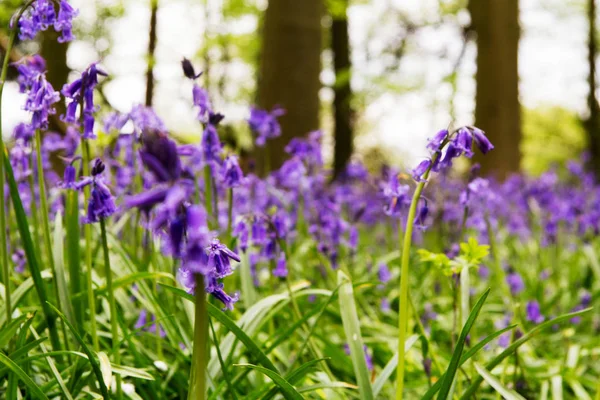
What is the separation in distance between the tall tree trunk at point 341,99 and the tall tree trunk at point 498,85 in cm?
458

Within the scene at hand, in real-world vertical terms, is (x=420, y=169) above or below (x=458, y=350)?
above

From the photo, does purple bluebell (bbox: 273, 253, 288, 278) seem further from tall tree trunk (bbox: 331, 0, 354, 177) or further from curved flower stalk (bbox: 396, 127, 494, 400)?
tall tree trunk (bbox: 331, 0, 354, 177)

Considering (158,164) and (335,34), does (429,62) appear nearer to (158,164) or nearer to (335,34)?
(335,34)

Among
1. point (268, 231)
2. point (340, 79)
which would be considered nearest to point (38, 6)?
point (268, 231)

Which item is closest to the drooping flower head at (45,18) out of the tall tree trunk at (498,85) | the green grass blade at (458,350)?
the green grass blade at (458,350)

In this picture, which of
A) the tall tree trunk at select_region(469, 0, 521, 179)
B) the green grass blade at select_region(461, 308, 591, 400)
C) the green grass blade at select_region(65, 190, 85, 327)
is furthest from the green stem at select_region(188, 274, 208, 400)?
the tall tree trunk at select_region(469, 0, 521, 179)

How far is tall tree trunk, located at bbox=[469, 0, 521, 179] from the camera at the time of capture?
989cm

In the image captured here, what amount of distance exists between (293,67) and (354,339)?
6.11 m

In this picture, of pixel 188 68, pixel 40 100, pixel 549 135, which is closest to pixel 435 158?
pixel 188 68

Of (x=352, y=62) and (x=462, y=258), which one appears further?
(x=352, y=62)

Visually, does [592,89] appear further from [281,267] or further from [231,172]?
[231,172]

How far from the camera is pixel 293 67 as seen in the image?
7668mm

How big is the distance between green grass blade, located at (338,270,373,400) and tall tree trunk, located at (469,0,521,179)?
325 inches

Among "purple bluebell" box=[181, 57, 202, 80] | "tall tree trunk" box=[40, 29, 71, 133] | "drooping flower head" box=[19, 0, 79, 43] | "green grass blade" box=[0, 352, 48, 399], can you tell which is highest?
"tall tree trunk" box=[40, 29, 71, 133]
